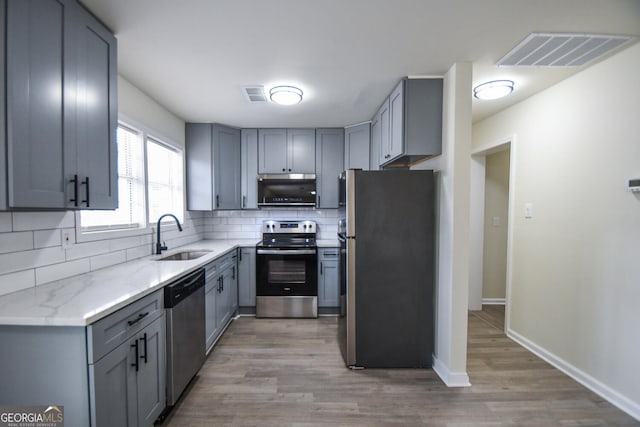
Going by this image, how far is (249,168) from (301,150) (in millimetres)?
787

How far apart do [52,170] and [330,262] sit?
8.66ft

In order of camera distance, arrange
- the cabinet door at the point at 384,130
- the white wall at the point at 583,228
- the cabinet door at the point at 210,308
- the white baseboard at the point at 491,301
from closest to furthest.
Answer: the white wall at the point at 583,228 → the cabinet door at the point at 210,308 → the cabinet door at the point at 384,130 → the white baseboard at the point at 491,301

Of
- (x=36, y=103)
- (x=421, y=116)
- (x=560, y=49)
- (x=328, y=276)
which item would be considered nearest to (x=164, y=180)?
(x=36, y=103)

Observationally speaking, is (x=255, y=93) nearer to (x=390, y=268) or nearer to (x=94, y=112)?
(x=94, y=112)

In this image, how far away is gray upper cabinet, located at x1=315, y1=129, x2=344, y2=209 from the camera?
3.53 metres

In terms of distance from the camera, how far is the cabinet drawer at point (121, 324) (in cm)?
109

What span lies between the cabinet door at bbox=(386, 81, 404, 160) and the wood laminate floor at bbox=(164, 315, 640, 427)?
1960 millimetres

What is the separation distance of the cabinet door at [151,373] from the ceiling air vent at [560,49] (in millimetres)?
3002

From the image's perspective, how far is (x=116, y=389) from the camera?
1212 millimetres

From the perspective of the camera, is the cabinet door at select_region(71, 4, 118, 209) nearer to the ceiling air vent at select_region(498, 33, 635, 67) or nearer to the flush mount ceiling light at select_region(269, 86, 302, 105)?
the flush mount ceiling light at select_region(269, 86, 302, 105)

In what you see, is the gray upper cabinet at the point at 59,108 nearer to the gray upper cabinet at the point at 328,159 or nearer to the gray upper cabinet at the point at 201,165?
the gray upper cabinet at the point at 201,165

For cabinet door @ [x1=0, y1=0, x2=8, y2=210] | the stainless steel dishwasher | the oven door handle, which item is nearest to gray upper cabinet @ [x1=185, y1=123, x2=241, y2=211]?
the oven door handle

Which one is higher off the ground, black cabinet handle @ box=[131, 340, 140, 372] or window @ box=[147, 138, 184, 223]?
window @ box=[147, 138, 184, 223]

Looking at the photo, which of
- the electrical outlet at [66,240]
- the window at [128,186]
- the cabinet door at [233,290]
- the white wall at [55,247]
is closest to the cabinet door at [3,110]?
the white wall at [55,247]
